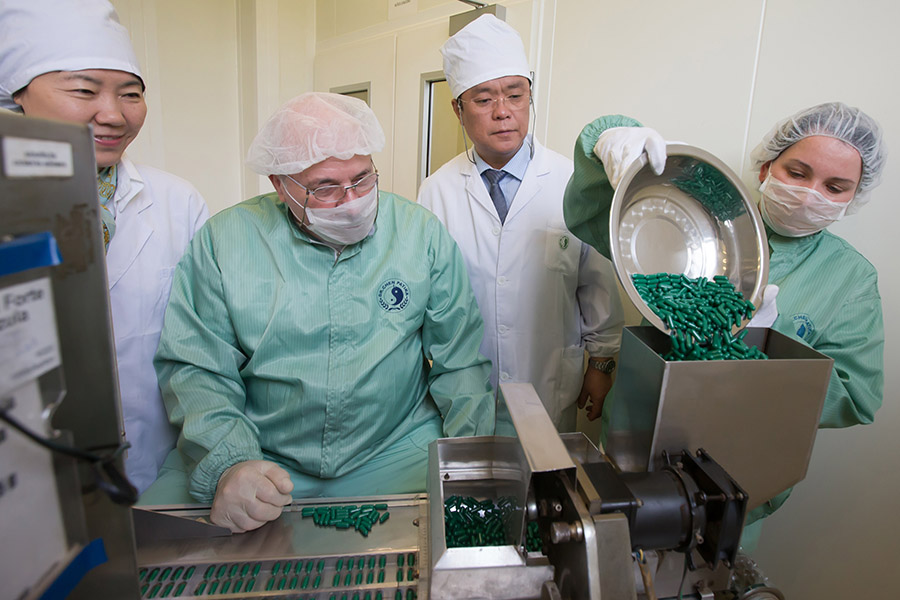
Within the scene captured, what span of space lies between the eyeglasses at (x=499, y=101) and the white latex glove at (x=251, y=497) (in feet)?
3.82

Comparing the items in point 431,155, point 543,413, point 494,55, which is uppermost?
point 494,55

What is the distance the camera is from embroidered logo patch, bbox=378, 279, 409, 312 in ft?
4.00

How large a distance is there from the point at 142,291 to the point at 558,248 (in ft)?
3.79

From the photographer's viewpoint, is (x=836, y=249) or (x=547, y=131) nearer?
(x=836, y=249)

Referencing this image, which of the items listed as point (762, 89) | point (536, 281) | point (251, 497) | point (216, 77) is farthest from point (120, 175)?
point (216, 77)

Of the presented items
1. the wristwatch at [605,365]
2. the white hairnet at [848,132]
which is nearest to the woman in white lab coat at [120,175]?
the wristwatch at [605,365]

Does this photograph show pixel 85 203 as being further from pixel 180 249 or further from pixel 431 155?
pixel 431 155

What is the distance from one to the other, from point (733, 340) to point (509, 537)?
1.46 feet

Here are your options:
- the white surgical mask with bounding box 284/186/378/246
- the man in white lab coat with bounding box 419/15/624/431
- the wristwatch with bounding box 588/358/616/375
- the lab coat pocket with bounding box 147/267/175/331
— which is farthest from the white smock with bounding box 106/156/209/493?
the wristwatch with bounding box 588/358/616/375

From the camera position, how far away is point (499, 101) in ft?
5.13

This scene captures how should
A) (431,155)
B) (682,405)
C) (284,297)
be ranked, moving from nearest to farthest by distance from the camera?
(682,405), (284,297), (431,155)

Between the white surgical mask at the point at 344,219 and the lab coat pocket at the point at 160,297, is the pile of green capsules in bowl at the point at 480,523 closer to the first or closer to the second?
the white surgical mask at the point at 344,219

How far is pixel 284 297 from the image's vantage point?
115 centimetres

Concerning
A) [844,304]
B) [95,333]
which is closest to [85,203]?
[95,333]
